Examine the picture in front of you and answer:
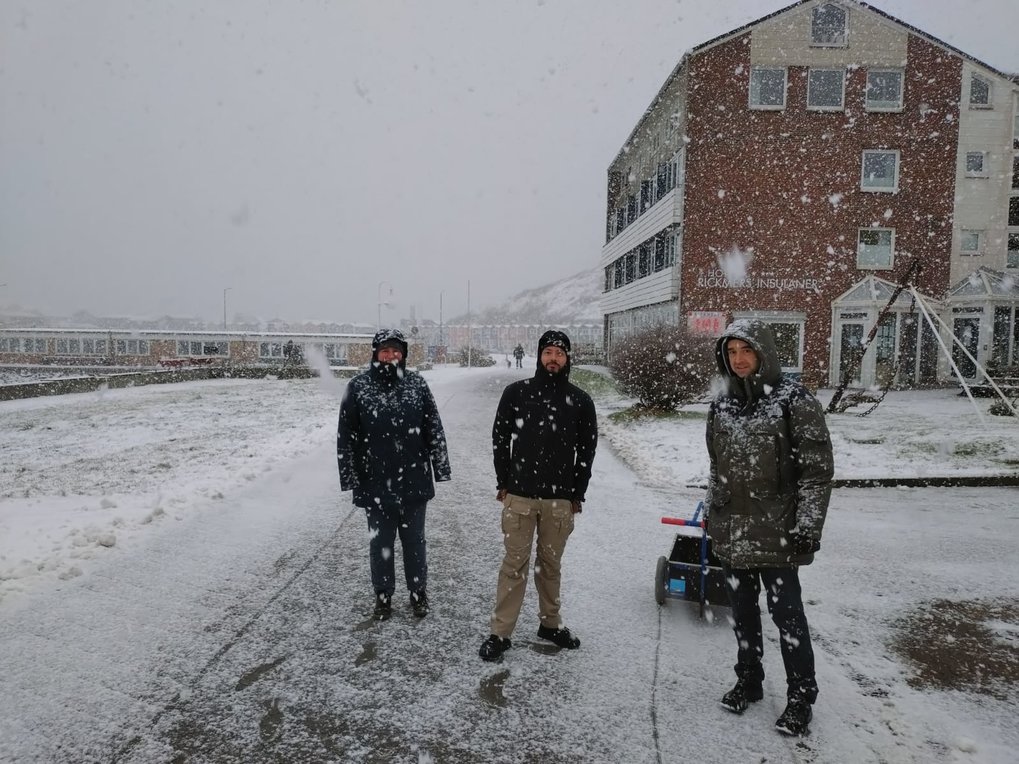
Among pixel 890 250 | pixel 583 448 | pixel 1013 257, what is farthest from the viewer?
pixel 1013 257

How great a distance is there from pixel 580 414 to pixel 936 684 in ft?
8.34

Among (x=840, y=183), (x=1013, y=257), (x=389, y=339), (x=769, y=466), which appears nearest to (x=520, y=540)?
(x=769, y=466)

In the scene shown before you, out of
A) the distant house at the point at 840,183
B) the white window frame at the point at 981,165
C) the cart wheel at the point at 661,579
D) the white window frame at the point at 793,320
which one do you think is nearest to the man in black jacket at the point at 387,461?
the cart wheel at the point at 661,579

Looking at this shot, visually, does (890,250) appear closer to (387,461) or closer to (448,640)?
(387,461)

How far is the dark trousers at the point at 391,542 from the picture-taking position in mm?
4512

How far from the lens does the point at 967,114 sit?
77.5ft

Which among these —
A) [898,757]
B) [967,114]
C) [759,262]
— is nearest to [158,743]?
[898,757]

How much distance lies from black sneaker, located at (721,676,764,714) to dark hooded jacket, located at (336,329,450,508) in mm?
2266

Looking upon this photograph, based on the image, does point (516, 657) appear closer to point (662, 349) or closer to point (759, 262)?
point (662, 349)

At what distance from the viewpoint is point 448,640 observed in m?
4.18

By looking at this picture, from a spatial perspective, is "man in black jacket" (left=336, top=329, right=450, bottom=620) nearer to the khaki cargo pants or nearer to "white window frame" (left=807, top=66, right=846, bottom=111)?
the khaki cargo pants

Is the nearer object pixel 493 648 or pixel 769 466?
pixel 769 466

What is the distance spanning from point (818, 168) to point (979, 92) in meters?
6.92

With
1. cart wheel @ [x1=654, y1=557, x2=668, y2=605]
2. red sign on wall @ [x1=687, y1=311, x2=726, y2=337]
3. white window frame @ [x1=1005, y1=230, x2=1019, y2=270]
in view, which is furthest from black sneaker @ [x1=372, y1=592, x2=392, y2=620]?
white window frame @ [x1=1005, y1=230, x2=1019, y2=270]
